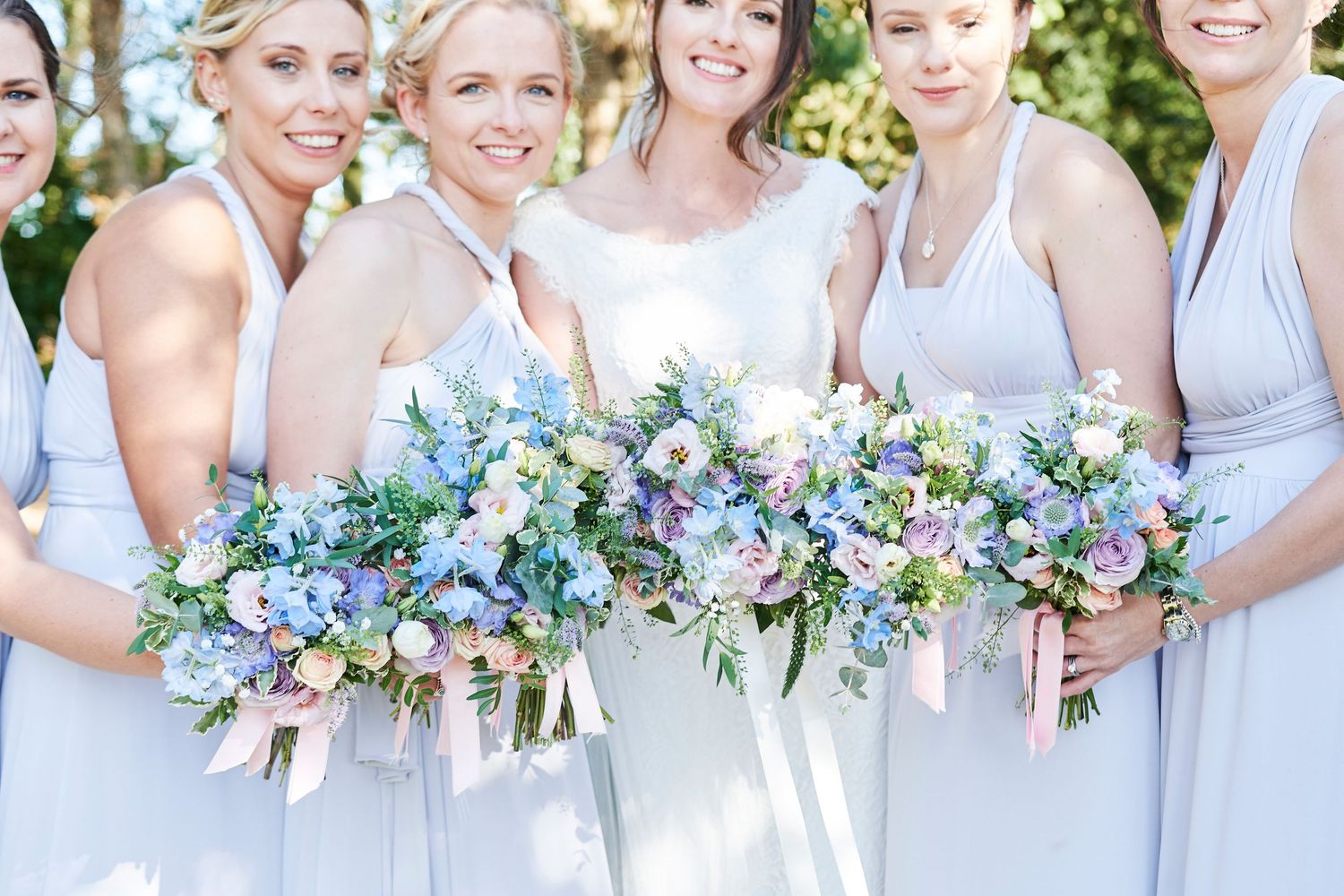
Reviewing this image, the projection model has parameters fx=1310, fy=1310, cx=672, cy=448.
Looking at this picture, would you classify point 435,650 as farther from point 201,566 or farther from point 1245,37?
point 1245,37

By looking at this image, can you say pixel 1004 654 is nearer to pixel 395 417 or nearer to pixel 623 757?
pixel 623 757

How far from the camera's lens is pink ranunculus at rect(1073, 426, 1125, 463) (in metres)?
2.77

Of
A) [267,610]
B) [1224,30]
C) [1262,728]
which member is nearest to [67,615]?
[267,610]

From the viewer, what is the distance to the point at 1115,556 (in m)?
2.81

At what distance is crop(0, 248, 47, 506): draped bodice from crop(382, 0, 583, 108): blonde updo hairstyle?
1.23 metres

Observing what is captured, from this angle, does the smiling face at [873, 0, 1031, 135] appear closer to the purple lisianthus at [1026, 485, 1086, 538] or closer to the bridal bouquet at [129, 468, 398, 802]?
the purple lisianthus at [1026, 485, 1086, 538]

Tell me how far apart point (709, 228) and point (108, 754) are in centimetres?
228

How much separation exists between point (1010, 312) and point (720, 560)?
1.23 m

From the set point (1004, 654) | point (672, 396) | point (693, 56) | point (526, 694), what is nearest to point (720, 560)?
point (672, 396)

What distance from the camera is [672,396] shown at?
114 inches

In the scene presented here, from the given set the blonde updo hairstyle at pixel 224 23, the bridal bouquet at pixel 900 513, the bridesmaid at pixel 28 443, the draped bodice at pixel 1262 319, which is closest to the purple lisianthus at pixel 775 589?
the bridal bouquet at pixel 900 513

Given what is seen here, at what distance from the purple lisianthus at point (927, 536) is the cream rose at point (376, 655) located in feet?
3.69

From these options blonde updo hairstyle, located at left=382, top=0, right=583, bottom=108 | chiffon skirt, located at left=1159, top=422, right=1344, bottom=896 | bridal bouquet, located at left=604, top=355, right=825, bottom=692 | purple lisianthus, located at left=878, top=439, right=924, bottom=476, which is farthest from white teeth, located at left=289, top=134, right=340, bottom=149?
chiffon skirt, located at left=1159, top=422, right=1344, bottom=896

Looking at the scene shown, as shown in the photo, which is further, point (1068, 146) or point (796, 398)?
point (1068, 146)
